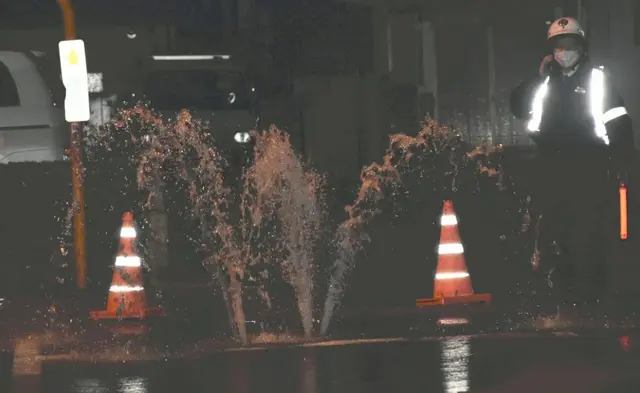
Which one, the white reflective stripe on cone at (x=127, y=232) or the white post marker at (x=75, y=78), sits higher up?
the white post marker at (x=75, y=78)

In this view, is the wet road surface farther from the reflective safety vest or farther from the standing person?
the reflective safety vest

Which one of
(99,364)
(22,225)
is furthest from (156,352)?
(22,225)

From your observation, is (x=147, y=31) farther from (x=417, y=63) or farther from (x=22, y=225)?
(x=22, y=225)

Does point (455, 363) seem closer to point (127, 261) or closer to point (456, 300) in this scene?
point (456, 300)

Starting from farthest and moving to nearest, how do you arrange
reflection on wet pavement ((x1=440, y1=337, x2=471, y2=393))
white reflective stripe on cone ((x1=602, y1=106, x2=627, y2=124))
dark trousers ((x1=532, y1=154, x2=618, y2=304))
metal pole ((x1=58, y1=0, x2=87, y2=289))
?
metal pole ((x1=58, y1=0, x2=87, y2=289)) → dark trousers ((x1=532, y1=154, x2=618, y2=304)) → white reflective stripe on cone ((x1=602, y1=106, x2=627, y2=124)) → reflection on wet pavement ((x1=440, y1=337, x2=471, y2=393))

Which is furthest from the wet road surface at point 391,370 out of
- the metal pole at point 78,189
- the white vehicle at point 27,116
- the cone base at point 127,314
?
the white vehicle at point 27,116

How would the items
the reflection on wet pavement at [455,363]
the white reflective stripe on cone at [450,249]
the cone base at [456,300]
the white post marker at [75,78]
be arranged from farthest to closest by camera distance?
the white post marker at [75,78]
the white reflective stripe on cone at [450,249]
the cone base at [456,300]
the reflection on wet pavement at [455,363]

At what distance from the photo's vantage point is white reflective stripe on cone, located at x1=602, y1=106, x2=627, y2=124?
10492mm

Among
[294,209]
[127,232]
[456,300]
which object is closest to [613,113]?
[456,300]

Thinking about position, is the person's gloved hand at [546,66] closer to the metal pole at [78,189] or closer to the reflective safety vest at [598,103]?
the reflective safety vest at [598,103]

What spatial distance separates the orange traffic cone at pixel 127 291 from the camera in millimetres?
11305

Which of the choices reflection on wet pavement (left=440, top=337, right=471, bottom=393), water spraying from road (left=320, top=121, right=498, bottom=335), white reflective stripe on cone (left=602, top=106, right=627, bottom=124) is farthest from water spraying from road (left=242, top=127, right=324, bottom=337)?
water spraying from road (left=320, top=121, right=498, bottom=335)

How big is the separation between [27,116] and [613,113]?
33.2ft

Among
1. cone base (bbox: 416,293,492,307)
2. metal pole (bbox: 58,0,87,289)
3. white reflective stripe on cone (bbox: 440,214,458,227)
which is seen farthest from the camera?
metal pole (bbox: 58,0,87,289)
